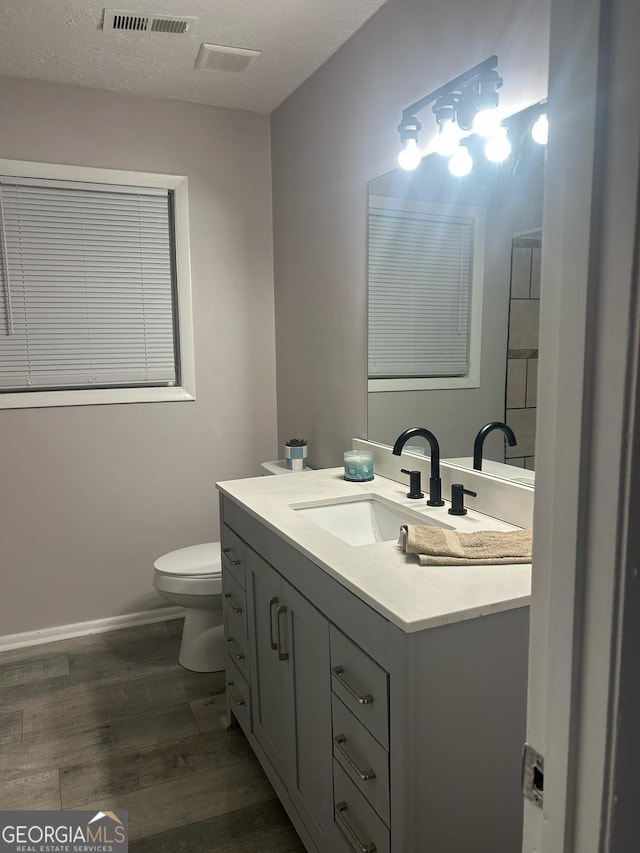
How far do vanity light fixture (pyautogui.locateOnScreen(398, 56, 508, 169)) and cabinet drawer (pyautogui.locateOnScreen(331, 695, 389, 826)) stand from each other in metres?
1.54

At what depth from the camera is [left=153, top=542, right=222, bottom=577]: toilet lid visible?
8.63 feet

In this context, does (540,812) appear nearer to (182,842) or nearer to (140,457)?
(182,842)

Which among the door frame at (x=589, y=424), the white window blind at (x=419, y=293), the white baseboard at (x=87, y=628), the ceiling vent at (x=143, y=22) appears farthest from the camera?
the white baseboard at (x=87, y=628)

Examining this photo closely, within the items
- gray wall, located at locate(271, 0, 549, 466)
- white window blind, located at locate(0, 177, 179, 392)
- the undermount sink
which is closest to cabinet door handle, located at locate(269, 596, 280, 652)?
the undermount sink

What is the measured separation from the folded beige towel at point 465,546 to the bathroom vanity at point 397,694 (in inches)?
0.9

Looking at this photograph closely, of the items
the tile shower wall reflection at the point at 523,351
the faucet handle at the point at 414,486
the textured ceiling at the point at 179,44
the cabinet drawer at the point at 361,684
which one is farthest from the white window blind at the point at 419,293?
the cabinet drawer at the point at 361,684

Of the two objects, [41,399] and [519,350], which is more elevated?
[519,350]

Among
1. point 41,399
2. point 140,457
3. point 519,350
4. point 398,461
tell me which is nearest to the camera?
point 519,350

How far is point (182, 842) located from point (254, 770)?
1.15ft

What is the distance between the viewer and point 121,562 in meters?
3.19

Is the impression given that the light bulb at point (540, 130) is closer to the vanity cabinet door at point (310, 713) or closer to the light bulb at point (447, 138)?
the light bulb at point (447, 138)

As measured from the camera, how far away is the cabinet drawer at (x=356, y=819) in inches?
51.2

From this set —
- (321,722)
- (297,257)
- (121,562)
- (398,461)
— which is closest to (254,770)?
(321,722)

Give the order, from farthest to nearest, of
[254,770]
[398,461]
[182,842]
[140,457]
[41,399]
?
1. [140,457]
2. [41,399]
3. [398,461]
4. [254,770]
5. [182,842]
